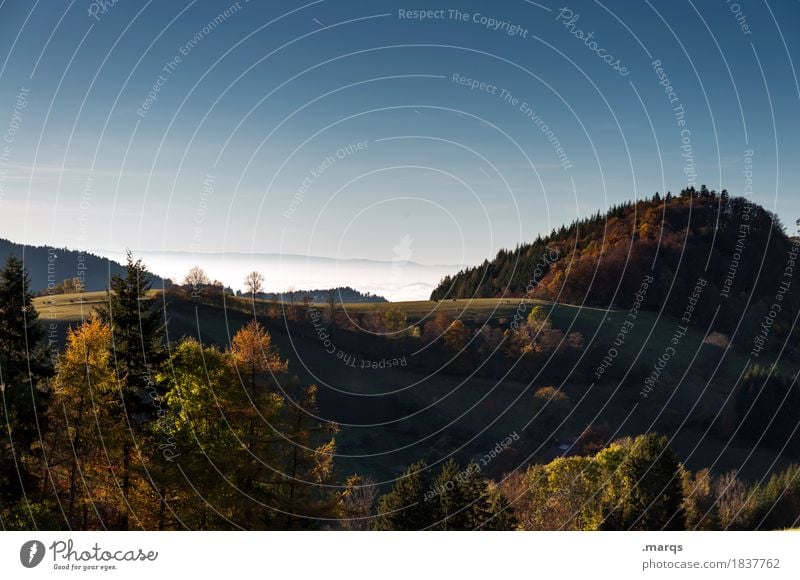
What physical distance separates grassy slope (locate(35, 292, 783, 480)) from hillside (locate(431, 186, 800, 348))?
10185 mm

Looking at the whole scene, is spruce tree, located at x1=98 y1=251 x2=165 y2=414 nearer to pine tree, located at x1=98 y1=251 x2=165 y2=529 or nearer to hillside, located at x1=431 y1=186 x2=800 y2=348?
pine tree, located at x1=98 y1=251 x2=165 y2=529

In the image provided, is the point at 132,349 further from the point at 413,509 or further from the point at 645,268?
the point at 645,268

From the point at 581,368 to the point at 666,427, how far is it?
64.4 feet

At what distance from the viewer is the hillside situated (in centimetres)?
15650

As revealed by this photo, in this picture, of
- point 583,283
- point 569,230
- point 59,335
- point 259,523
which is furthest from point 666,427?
point 259,523

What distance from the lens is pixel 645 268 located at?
537ft

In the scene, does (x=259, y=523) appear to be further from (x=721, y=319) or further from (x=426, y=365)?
(x=721, y=319)

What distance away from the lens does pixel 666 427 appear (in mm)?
125938

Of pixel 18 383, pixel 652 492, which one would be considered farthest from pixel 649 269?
pixel 18 383

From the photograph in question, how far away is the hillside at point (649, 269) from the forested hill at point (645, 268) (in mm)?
233
